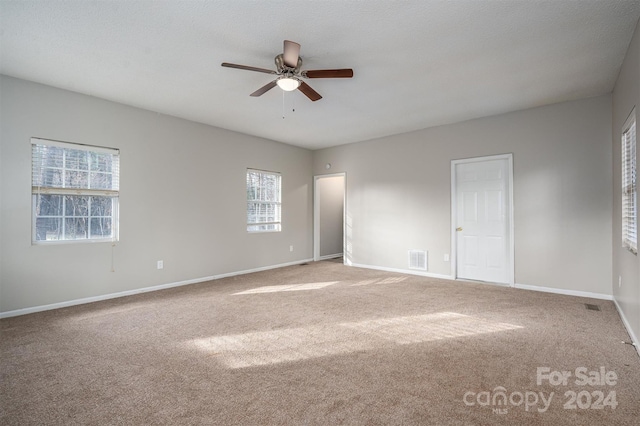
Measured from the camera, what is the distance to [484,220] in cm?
496

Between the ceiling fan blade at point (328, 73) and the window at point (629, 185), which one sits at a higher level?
the ceiling fan blade at point (328, 73)

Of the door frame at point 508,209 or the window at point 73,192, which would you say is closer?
the window at point 73,192

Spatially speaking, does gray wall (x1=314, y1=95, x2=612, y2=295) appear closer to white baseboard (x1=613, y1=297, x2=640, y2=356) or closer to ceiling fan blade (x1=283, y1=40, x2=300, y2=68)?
white baseboard (x1=613, y1=297, x2=640, y2=356)

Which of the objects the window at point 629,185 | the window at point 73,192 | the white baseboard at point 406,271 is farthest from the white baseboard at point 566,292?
the window at point 73,192

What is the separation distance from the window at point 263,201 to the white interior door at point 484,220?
3.55 meters

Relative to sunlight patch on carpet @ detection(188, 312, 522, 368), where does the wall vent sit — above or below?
above

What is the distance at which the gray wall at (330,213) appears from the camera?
7620 mm

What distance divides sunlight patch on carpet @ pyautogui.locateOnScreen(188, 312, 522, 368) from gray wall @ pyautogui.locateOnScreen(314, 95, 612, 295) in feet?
6.41

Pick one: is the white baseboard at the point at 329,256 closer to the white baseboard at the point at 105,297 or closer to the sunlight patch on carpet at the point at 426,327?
the white baseboard at the point at 105,297

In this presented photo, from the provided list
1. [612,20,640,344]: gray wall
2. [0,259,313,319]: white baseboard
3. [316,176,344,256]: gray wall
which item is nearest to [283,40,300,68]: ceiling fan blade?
[612,20,640,344]: gray wall

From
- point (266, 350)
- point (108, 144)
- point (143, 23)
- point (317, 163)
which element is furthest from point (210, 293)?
point (317, 163)

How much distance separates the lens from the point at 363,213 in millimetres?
6492

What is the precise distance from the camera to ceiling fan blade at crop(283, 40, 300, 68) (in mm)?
2479

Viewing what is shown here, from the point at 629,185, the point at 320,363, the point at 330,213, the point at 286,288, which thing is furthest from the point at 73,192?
the point at 629,185
